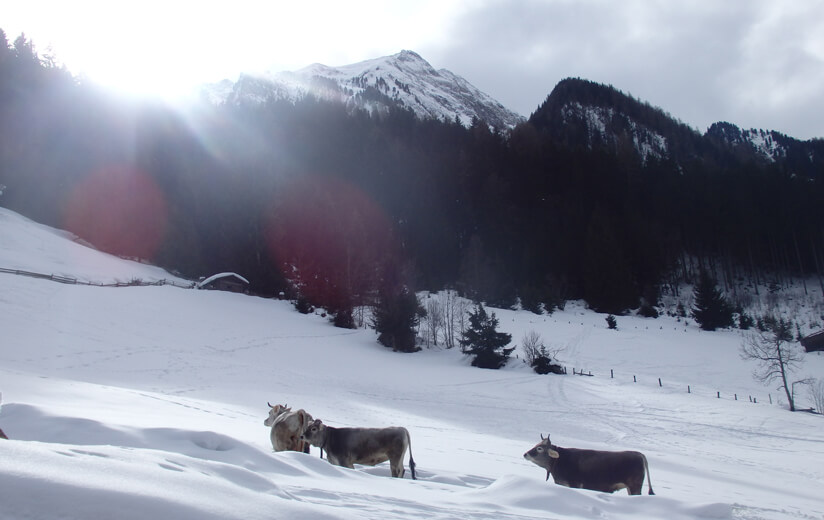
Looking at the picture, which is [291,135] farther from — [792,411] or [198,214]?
[792,411]

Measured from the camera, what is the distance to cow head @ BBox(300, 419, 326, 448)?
6977 millimetres

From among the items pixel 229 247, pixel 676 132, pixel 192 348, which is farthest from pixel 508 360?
pixel 676 132

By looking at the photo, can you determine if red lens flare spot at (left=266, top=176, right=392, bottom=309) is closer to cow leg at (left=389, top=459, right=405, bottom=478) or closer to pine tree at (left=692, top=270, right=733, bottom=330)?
pine tree at (left=692, top=270, right=733, bottom=330)

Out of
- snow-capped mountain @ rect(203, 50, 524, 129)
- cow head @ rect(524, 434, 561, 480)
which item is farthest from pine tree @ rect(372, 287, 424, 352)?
snow-capped mountain @ rect(203, 50, 524, 129)

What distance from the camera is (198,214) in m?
57.7

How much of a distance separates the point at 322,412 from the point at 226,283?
34.6 m

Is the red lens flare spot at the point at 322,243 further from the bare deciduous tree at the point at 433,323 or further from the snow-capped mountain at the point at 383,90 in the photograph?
the snow-capped mountain at the point at 383,90

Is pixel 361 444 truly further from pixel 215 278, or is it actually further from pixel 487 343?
pixel 215 278

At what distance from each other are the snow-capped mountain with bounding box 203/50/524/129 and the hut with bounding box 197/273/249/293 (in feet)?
300

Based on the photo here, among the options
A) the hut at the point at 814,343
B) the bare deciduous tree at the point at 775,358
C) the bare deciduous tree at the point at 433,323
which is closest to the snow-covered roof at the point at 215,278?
the bare deciduous tree at the point at 433,323

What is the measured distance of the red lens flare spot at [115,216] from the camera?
54.8 m

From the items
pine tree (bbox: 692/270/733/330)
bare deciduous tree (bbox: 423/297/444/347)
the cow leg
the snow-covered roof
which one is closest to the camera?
the cow leg

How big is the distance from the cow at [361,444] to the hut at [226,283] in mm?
40840

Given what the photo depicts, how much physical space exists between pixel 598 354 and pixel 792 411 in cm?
1370
